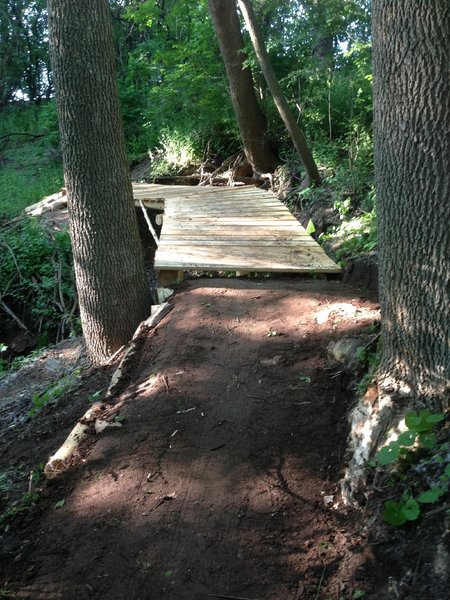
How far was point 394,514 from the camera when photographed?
8.89 ft

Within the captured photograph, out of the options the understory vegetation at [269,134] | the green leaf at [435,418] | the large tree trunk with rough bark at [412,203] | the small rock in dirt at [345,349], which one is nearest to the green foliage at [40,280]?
the understory vegetation at [269,134]

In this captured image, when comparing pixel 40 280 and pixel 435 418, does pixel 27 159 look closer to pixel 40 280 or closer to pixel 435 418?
pixel 40 280

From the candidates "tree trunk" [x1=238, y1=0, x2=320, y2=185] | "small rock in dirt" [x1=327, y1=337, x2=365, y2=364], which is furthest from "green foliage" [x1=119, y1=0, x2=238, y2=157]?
"small rock in dirt" [x1=327, y1=337, x2=365, y2=364]

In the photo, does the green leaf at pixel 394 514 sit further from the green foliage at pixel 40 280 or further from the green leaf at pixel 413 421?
the green foliage at pixel 40 280

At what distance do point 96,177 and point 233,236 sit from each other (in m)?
2.37

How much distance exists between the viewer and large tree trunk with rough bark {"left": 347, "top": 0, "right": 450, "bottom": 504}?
10.1 ft

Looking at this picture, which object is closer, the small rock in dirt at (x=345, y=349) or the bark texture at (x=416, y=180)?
the bark texture at (x=416, y=180)

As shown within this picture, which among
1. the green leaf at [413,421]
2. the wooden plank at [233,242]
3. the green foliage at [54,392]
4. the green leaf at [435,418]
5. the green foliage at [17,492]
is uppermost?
the wooden plank at [233,242]

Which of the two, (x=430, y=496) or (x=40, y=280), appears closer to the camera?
(x=430, y=496)

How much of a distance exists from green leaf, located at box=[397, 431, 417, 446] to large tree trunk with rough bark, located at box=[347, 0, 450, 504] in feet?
0.92

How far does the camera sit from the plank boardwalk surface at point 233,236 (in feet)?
22.2

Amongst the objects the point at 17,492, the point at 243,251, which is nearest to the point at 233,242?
the point at 243,251

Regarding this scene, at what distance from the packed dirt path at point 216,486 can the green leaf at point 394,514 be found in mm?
199

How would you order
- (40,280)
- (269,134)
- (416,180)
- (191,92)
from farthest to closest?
(191,92) < (269,134) < (40,280) < (416,180)
